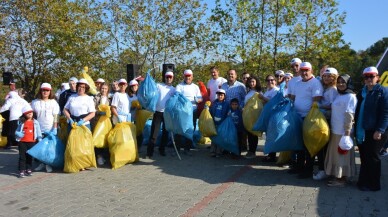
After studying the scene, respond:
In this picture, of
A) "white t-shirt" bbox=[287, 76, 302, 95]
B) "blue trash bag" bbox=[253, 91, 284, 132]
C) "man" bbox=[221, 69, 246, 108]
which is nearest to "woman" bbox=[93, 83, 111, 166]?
"man" bbox=[221, 69, 246, 108]

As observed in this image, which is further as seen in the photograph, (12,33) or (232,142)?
(12,33)

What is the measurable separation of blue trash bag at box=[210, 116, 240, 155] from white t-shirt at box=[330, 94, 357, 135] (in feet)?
6.34

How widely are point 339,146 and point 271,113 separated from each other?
1.20 metres

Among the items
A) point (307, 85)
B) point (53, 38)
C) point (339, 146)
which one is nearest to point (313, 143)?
point (339, 146)

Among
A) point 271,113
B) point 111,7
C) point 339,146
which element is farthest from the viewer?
point 111,7

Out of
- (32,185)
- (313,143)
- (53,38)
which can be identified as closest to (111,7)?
(53,38)

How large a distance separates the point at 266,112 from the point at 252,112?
488mm

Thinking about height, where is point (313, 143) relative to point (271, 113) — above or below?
below

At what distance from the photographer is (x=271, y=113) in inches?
231

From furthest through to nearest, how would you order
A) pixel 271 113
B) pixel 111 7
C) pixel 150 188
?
pixel 111 7
pixel 271 113
pixel 150 188

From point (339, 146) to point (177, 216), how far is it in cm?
232

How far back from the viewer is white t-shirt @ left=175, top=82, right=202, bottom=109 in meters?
7.09

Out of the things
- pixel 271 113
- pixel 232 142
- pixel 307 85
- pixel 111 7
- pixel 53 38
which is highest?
pixel 111 7

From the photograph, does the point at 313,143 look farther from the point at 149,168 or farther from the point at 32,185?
the point at 32,185
